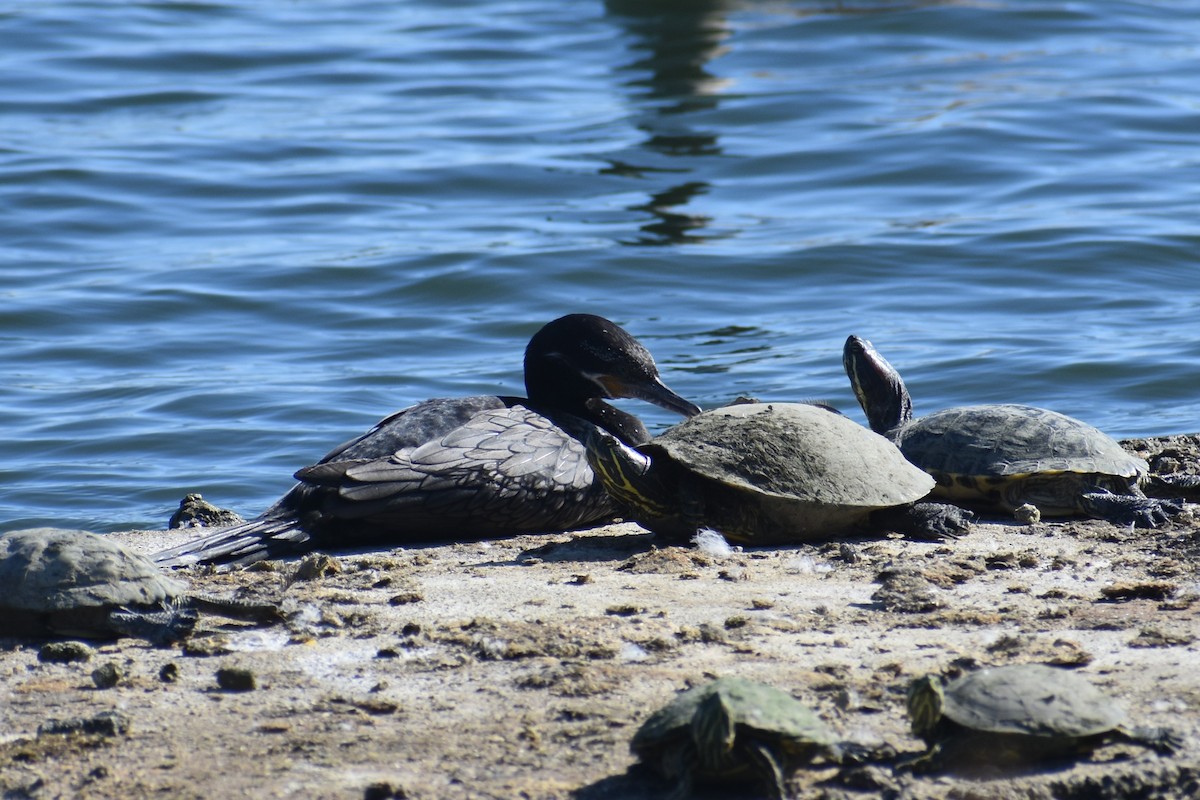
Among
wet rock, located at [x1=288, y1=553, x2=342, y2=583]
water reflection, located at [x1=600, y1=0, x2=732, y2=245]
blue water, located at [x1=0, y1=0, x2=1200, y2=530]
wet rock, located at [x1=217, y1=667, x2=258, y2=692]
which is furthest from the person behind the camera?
water reflection, located at [x1=600, y1=0, x2=732, y2=245]

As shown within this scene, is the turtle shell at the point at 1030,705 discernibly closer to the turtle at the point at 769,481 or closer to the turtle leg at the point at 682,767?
the turtle leg at the point at 682,767

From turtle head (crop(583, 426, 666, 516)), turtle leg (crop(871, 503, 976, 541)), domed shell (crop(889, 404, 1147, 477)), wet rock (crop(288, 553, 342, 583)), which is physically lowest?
turtle leg (crop(871, 503, 976, 541))

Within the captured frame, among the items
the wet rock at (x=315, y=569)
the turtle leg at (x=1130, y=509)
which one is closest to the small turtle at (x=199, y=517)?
the wet rock at (x=315, y=569)

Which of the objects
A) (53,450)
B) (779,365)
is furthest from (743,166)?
(53,450)

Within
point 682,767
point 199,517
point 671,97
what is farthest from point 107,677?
point 671,97

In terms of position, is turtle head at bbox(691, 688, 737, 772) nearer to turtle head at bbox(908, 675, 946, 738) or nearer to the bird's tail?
turtle head at bbox(908, 675, 946, 738)

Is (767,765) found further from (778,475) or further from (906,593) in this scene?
(778,475)

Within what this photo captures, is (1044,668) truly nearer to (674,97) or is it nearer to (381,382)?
(381,382)

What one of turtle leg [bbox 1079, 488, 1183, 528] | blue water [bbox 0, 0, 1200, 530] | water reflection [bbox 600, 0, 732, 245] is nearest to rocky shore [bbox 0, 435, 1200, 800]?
turtle leg [bbox 1079, 488, 1183, 528]

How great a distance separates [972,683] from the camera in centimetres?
323

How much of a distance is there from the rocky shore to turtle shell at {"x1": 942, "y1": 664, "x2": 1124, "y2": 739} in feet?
0.34

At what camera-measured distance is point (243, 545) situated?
5.42 metres

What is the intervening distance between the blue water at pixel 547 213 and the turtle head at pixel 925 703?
4.98 m

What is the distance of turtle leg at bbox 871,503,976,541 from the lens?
17.5 ft
